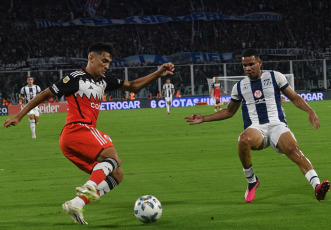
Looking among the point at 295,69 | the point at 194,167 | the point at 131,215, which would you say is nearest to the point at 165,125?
the point at 194,167

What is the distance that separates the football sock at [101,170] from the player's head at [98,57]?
108 cm

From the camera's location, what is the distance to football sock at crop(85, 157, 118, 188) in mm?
5986

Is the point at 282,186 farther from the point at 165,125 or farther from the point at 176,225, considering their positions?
the point at 165,125

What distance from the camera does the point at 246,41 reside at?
5400cm

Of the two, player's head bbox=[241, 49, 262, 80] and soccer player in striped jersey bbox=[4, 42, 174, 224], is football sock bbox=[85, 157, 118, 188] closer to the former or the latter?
soccer player in striped jersey bbox=[4, 42, 174, 224]

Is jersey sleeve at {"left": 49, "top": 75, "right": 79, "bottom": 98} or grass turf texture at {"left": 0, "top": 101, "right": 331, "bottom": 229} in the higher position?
jersey sleeve at {"left": 49, "top": 75, "right": 79, "bottom": 98}

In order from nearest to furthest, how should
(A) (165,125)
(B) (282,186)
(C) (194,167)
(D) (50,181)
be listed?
(B) (282,186)
(D) (50,181)
(C) (194,167)
(A) (165,125)

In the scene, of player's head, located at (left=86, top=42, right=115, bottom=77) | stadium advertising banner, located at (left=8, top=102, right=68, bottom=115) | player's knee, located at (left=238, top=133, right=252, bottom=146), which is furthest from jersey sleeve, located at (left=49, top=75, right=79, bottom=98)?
stadium advertising banner, located at (left=8, top=102, right=68, bottom=115)

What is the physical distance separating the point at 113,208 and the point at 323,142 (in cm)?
974

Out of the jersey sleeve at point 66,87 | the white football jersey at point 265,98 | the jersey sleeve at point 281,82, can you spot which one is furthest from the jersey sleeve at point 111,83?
the jersey sleeve at point 281,82

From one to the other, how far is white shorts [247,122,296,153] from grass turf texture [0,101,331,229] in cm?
76

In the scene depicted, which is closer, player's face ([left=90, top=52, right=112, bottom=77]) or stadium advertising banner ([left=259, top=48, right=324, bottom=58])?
player's face ([left=90, top=52, right=112, bottom=77])

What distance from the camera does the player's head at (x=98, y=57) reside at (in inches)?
260

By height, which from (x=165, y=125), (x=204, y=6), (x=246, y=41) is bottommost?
(x=165, y=125)
